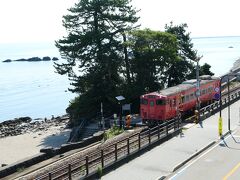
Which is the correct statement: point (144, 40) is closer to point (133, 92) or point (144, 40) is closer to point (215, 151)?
point (133, 92)

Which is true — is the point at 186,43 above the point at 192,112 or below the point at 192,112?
above

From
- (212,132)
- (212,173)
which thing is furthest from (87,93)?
(212,173)

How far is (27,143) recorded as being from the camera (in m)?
51.3

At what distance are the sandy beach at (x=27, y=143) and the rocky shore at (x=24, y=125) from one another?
3.78 metres

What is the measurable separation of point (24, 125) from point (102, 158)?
5365 centimetres

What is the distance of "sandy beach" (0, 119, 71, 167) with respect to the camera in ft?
144

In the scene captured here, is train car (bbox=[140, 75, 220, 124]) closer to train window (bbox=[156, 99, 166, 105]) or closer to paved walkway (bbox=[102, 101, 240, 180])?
A: train window (bbox=[156, 99, 166, 105])

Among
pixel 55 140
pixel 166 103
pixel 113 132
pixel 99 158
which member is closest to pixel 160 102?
pixel 166 103

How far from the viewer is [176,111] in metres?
36.2

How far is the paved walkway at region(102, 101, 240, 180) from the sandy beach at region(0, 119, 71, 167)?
19.6m

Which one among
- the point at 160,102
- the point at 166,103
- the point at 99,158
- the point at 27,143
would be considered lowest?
the point at 27,143

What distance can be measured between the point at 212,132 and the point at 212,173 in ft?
33.6

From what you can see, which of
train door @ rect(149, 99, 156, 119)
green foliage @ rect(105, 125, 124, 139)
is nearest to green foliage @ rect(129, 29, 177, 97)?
train door @ rect(149, 99, 156, 119)

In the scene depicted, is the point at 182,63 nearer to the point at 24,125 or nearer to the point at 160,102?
the point at 160,102
